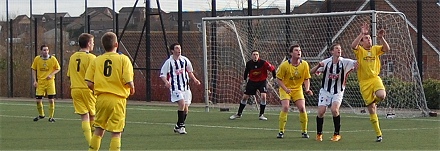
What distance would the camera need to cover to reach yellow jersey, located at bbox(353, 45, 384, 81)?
15031mm

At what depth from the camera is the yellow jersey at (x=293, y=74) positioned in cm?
1603

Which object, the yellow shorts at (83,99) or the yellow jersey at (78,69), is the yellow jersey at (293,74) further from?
the yellow jersey at (78,69)

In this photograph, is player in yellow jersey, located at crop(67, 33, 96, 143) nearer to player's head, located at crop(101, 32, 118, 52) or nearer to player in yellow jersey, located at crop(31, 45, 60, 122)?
player's head, located at crop(101, 32, 118, 52)

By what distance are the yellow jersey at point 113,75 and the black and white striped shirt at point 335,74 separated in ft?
16.3

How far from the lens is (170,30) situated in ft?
105

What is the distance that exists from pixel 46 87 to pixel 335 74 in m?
8.43

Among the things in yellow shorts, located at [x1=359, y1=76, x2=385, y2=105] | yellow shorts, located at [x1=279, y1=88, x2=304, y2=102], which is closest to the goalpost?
yellow shorts, located at [x1=279, y1=88, x2=304, y2=102]

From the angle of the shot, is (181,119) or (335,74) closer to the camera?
(335,74)

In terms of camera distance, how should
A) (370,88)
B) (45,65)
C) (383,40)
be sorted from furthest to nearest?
(45,65), (370,88), (383,40)

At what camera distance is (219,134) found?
656 inches

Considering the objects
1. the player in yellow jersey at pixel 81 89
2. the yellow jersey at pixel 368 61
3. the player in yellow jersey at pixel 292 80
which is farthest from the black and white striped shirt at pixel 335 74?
the player in yellow jersey at pixel 81 89

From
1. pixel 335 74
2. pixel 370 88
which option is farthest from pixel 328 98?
pixel 370 88

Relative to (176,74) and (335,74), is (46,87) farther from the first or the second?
(335,74)

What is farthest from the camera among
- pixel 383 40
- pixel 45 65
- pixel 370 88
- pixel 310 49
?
pixel 310 49
